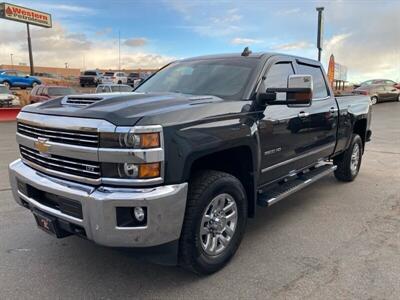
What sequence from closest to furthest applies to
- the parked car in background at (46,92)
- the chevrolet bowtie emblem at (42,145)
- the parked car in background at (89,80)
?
the chevrolet bowtie emblem at (42,145) → the parked car in background at (46,92) → the parked car in background at (89,80)

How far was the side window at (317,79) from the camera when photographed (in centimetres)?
530

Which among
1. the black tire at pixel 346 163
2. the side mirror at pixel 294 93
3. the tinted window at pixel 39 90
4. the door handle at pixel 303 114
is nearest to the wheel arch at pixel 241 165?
the side mirror at pixel 294 93

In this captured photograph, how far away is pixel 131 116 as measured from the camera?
288 centimetres

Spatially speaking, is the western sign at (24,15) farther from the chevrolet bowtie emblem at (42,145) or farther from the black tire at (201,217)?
the black tire at (201,217)

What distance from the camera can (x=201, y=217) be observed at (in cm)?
324

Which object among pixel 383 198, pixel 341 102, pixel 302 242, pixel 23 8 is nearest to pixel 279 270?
pixel 302 242

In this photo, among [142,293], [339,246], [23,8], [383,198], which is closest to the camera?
[142,293]

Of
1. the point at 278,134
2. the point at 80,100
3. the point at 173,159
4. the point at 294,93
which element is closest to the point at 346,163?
the point at 278,134

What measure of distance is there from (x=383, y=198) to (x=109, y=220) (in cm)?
452

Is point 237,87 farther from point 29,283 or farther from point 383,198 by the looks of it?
point 383,198

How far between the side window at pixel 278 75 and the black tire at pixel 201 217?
129 cm

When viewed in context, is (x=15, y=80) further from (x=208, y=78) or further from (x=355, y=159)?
(x=208, y=78)

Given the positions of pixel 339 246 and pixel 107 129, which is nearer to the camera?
pixel 107 129

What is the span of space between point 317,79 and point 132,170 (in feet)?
12.5
